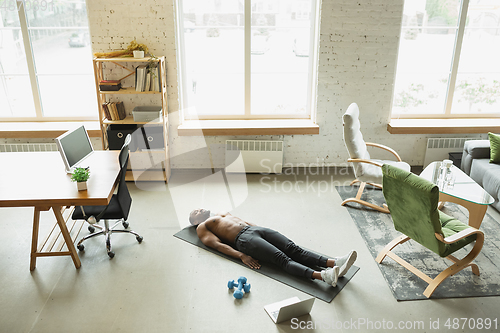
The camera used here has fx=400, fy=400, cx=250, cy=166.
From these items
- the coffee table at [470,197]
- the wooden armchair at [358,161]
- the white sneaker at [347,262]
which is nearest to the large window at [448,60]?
the wooden armchair at [358,161]

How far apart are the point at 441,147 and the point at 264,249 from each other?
11.1 feet

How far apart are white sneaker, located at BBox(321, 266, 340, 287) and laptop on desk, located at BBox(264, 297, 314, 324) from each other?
11.8 inches

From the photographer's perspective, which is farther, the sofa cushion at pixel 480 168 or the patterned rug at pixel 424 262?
the sofa cushion at pixel 480 168

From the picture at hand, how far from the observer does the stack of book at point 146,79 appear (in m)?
4.77

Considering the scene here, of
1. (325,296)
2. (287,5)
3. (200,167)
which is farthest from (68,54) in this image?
(325,296)

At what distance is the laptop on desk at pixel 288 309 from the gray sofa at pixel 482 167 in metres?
2.75

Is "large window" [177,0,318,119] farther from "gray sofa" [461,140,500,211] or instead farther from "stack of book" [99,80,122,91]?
"gray sofa" [461,140,500,211]

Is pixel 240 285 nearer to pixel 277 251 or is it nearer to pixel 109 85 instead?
pixel 277 251

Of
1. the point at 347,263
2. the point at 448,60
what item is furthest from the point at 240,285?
the point at 448,60

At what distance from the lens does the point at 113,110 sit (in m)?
4.96

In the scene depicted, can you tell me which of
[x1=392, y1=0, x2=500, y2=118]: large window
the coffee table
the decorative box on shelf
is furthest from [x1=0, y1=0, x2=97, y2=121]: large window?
the coffee table

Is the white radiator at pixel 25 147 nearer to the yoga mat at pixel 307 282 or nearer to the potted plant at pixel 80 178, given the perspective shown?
the potted plant at pixel 80 178

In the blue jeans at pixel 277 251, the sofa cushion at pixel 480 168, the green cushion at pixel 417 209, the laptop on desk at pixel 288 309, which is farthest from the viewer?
the sofa cushion at pixel 480 168

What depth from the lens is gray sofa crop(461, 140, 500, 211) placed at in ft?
14.4
